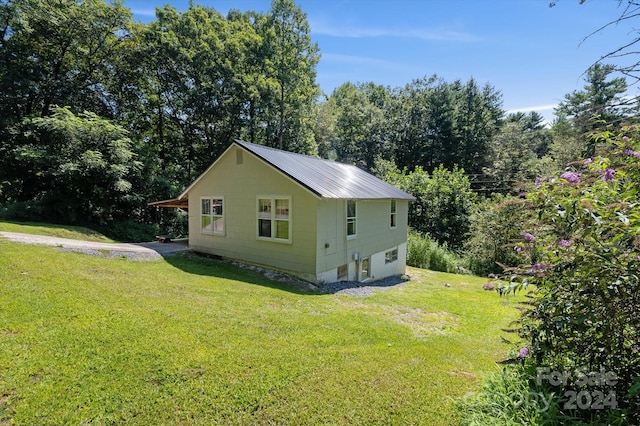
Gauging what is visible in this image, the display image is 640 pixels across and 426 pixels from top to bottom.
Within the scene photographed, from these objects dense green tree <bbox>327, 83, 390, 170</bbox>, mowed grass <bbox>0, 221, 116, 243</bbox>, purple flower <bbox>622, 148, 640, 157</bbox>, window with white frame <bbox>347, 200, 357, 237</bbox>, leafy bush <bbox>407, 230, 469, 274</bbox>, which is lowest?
leafy bush <bbox>407, 230, 469, 274</bbox>

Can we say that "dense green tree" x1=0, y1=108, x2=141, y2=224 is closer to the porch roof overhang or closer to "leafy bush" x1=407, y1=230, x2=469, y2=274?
the porch roof overhang

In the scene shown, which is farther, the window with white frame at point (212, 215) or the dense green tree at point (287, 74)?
the dense green tree at point (287, 74)

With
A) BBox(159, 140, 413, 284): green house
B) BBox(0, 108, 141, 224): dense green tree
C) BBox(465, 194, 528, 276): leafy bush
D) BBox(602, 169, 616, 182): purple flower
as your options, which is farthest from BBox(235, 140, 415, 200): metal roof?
BBox(0, 108, 141, 224): dense green tree

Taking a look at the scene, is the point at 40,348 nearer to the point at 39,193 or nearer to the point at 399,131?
the point at 39,193

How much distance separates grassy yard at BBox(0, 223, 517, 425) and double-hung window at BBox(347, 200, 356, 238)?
4069 mm

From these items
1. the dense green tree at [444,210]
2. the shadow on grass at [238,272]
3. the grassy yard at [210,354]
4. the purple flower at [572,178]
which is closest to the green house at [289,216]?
the shadow on grass at [238,272]

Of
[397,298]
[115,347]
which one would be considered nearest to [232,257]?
[397,298]

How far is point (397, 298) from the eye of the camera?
956cm

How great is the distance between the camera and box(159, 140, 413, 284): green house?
9.95m

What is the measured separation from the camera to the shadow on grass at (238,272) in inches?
364

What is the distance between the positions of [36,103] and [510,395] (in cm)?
2751

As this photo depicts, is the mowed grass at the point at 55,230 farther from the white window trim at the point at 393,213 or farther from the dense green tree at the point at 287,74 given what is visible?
the white window trim at the point at 393,213

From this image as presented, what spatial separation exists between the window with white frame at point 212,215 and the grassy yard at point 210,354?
4.68m

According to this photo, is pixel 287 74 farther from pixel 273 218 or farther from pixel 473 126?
pixel 473 126
